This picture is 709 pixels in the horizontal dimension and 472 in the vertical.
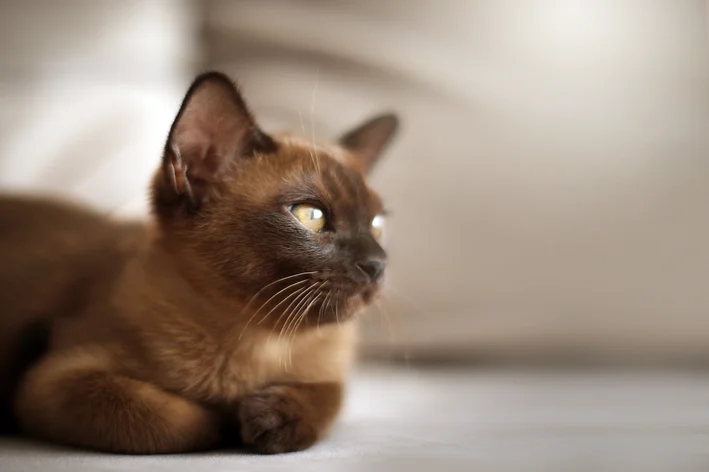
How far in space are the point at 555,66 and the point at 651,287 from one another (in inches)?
21.1

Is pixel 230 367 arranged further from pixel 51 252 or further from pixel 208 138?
pixel 51 252

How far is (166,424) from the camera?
0.94 metres

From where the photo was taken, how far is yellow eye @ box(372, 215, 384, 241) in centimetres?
115

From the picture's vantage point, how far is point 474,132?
63.0 inches

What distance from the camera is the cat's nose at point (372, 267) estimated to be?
1.01 metres

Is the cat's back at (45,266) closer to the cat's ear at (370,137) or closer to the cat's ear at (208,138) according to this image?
the cat's ear at (208,138)

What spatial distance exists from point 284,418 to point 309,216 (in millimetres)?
293

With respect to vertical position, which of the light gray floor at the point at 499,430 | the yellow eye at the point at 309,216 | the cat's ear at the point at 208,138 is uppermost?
the cat's ear at the point at 208,138

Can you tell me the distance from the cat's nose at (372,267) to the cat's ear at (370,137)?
329mm

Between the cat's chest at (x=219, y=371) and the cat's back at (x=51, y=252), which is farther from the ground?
the cat's back at (x=51, y=252)

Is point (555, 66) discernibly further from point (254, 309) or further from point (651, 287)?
point (254, 309)

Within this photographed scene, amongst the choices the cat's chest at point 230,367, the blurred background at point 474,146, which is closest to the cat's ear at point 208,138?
the cat's chest at point 230,367

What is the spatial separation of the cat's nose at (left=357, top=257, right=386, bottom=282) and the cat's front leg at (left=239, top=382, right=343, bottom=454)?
0.21m

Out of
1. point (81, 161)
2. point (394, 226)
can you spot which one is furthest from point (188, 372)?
point (81, 161)
